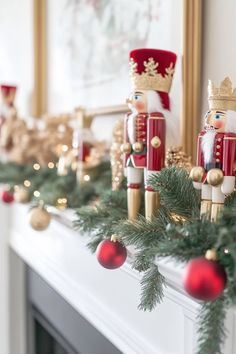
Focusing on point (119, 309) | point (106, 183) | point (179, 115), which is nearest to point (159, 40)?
point (179, 115)

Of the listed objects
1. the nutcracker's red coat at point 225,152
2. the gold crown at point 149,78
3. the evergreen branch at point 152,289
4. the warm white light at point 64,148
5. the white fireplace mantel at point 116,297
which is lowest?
the white fireplace mantel at point 116,297

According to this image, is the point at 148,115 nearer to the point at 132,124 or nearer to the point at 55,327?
the point at 132,124

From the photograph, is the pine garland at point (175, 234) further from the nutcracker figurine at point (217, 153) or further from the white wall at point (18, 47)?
the white wall at point (18, 47)

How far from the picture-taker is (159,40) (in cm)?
93

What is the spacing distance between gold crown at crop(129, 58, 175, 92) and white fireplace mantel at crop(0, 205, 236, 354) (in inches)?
12.1

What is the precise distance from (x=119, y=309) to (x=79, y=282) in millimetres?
202

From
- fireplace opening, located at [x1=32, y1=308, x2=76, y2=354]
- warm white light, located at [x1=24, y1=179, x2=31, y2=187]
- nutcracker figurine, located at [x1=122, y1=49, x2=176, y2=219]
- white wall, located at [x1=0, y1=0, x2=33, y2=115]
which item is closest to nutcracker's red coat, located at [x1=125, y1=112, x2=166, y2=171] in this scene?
nutcracker figurine, located at [x1=122, y1=49, x2=176, y2=219]

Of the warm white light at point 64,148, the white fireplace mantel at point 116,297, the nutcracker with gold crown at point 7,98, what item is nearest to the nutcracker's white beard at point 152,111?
the white fireplace mantel at point 116,297

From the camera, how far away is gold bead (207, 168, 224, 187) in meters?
0.56

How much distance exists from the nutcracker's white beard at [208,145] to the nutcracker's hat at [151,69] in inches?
6.2

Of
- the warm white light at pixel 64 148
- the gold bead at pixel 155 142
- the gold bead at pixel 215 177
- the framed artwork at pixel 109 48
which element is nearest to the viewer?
the gold bead at pixel 215 177

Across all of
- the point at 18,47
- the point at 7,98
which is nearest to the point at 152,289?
the point at 7,98

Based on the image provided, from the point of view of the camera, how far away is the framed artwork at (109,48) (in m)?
0.83

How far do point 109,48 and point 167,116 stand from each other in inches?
19.4
